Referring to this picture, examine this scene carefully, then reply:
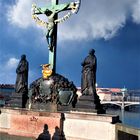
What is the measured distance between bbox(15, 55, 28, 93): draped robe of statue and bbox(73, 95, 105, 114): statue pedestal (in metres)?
2.87

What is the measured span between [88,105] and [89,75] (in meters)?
1.05

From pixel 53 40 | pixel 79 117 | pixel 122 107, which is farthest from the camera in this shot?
pixel 122 107

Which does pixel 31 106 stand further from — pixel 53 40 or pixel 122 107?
pixel 122 107

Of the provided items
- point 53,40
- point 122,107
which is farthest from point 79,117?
point 122,107

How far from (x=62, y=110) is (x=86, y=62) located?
6.57ft

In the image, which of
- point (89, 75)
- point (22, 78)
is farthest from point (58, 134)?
point (22, 78)

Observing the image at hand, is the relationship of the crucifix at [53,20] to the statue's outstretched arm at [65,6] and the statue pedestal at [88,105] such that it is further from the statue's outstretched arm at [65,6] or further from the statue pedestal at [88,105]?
the statue pedestal at [88,105]

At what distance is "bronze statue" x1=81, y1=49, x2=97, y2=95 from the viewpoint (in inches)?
484

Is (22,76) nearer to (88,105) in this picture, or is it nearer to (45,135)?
(45,135)

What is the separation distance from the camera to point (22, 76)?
46.4 ft

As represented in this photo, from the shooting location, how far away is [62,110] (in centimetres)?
1293

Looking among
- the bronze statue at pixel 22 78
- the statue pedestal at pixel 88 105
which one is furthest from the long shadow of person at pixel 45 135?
the bronze statue at pixel 22 78

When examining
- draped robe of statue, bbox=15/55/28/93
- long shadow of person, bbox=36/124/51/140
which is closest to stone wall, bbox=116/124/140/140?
long shadow of person, bbox=36/124/51/140

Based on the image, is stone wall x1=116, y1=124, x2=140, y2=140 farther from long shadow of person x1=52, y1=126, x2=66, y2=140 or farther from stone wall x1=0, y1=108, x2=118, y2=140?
long shadow of person x1=52, y1=126, x2=66, y2=140
